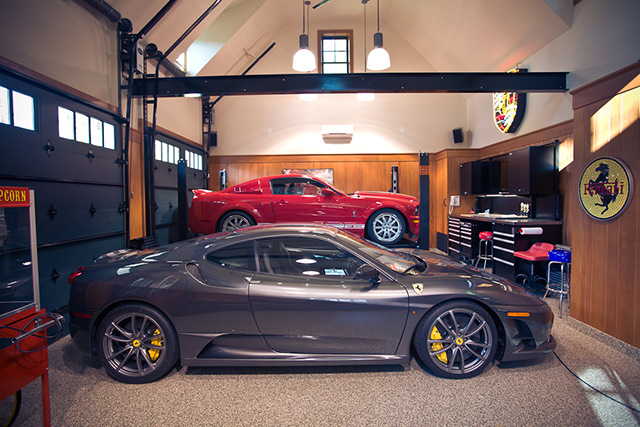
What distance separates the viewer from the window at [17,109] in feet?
9.09

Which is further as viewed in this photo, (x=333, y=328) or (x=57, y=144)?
(x=57, y=144)

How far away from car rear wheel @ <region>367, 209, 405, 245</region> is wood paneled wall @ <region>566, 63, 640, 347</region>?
6.69 feet

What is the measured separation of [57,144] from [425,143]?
7.58m

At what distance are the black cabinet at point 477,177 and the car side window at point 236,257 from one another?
634 cm

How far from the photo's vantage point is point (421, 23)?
6.98 m

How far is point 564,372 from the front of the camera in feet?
6.93

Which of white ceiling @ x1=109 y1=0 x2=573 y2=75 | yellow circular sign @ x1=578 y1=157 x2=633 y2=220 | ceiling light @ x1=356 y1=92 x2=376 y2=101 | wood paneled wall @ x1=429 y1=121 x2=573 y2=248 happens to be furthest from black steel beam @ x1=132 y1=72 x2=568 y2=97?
ceiling light @ x1=356 y1=92 x2=376 y2=101

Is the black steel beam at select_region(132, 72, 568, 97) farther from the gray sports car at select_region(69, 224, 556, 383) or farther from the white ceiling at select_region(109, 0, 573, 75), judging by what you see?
the gray sports car at select_region(69, 224, 556, 383)

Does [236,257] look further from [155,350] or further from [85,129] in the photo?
[85,129]

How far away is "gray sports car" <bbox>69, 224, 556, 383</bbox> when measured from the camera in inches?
76.4

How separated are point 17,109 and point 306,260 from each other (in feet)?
10.6

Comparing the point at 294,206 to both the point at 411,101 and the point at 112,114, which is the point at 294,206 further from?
the point at 411,101

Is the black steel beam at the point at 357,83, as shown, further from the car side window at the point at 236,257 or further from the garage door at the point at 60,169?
the car side window at the point at 236,257

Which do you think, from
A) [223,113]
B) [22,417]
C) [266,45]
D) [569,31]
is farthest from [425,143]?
[22,417]
